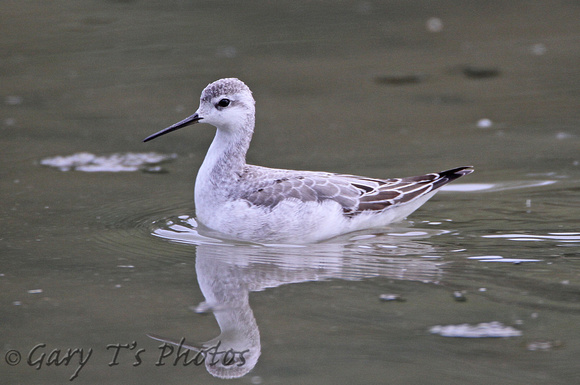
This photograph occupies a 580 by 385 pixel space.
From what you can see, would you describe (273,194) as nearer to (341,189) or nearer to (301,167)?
(341,189)

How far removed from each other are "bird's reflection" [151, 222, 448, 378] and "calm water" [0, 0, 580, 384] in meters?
0.02

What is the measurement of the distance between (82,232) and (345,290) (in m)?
2.48

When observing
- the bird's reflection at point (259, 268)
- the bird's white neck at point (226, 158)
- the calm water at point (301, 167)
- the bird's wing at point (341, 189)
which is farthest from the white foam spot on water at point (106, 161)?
the bird's wing at point (341, 189)

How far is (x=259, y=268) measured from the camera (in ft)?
20.3

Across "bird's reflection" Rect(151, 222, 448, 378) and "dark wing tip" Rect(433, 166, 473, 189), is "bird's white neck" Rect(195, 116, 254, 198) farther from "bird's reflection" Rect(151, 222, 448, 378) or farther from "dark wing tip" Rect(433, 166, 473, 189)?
"dark wing tip" Rect(433, 166, 473, 189)

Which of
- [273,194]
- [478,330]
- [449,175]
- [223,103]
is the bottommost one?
[478,330]

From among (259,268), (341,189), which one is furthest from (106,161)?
(259,268)

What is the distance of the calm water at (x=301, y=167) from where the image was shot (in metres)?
4.91

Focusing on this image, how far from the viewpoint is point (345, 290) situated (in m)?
5.73

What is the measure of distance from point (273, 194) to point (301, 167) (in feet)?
5.88

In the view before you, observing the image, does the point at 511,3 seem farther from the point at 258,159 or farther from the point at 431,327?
the point at 431,327

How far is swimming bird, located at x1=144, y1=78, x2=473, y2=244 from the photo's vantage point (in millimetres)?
6781

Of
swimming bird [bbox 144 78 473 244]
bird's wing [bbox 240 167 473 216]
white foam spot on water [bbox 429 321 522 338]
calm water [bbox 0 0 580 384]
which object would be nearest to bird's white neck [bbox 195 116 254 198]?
swimming bird [bbox 144 78 473 244]

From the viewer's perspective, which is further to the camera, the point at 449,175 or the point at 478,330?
the point at 449,175
